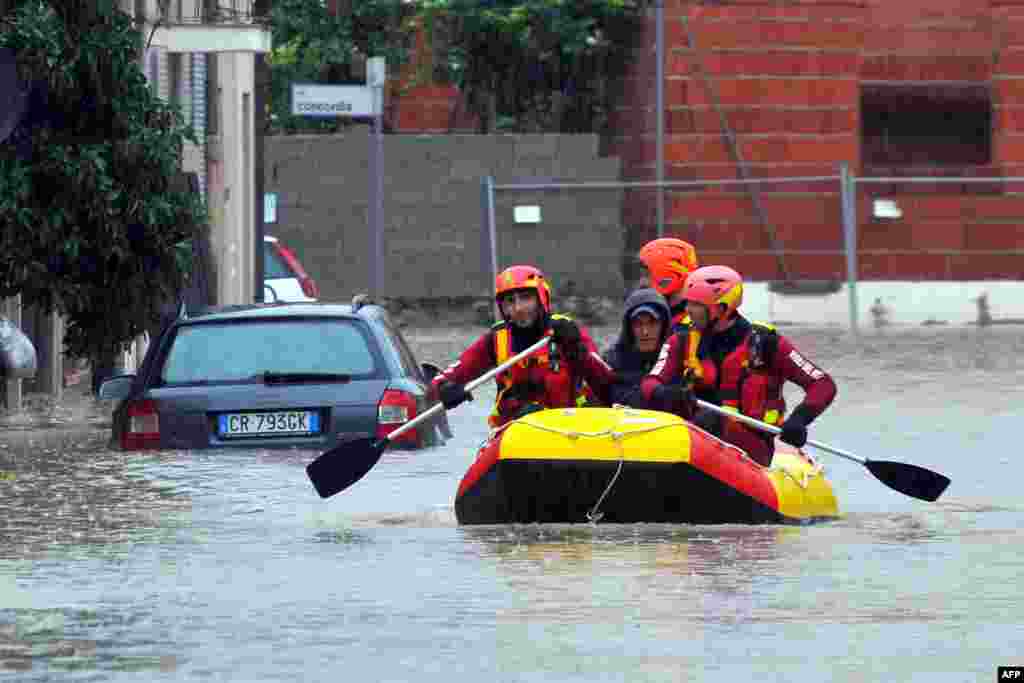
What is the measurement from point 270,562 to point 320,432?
4.75m

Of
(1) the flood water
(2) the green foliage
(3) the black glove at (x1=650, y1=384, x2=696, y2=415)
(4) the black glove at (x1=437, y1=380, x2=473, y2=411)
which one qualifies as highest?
(2) the green foliage

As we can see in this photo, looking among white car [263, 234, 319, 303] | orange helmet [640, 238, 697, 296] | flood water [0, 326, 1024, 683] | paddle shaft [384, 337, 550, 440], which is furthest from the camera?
white car [263, 234, 319, 303]

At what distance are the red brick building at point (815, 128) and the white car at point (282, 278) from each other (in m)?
6.91

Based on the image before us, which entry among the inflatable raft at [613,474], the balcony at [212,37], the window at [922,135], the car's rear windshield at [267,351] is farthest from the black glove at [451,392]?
the window at [922,135]

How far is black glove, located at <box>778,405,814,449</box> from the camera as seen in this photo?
14570mm

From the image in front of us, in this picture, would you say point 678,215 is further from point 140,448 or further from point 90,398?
point 140,448

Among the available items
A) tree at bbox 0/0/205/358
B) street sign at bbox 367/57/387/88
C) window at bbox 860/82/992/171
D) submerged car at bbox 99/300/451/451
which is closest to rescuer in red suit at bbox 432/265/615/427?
submerged car at bbox 99/300/451/451

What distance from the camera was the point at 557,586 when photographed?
1177 centimetres

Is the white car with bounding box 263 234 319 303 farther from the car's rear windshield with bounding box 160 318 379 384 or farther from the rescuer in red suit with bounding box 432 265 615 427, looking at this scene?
the rescuer in red suit with bounding box 432 265 615 427

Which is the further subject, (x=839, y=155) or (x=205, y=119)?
(x=839, y=155)

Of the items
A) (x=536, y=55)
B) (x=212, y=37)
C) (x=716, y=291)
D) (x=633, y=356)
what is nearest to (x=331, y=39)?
(x=536, y=55)

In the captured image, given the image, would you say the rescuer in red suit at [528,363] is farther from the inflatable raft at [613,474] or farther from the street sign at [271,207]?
the street sign at [271,207]

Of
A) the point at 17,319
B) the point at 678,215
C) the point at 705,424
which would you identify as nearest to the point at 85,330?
the point at 17,319

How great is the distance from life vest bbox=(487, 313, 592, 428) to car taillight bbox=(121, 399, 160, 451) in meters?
2.64
